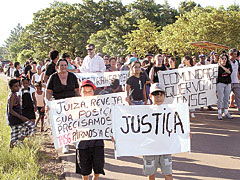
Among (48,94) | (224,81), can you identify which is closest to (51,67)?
(48,94)

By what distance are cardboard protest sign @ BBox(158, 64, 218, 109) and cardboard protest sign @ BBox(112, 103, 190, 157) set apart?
109 inches

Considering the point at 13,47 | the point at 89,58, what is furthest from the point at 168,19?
the point at 13,47

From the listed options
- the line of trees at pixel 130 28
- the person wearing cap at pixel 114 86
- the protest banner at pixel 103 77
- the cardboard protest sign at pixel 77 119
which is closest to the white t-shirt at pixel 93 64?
the protest banner at pixel 103 77

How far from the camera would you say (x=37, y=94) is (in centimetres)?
793

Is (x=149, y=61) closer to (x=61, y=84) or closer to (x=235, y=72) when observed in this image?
(x=235, y=72)

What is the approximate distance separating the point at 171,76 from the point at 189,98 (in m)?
0.73

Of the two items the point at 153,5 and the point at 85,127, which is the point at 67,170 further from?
the point at 153,5

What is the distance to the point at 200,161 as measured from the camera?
5.09m

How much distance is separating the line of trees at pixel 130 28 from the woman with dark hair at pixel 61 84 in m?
24.0

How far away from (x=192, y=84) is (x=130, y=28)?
3411 centimetres

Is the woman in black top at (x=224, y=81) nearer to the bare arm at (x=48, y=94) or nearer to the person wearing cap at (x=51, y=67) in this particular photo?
the person wearing cap at (x=51, y=67)

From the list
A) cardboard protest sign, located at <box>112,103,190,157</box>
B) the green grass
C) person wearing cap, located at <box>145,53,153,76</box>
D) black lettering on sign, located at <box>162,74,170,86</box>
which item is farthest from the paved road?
person wearing cap, located at <box>145,53,153,76</box>

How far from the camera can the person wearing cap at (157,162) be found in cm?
347

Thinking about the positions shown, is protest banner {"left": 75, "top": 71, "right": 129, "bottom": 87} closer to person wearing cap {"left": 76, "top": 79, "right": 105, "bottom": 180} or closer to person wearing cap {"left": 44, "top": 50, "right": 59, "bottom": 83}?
person wearing cap {"left": 44, "top": 50, "right": 59, "bottom": 83}
